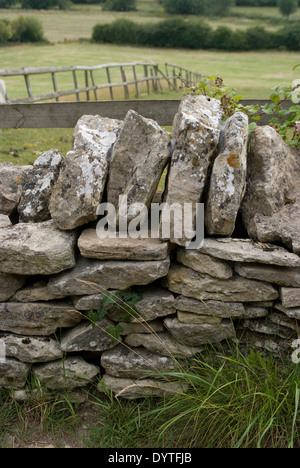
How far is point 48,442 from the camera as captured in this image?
3.02 metres

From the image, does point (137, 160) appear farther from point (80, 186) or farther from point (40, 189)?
point (40, 189)

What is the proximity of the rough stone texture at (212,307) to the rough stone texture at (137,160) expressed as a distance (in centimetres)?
72

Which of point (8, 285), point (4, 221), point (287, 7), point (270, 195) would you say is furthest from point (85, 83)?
point (287, 7)

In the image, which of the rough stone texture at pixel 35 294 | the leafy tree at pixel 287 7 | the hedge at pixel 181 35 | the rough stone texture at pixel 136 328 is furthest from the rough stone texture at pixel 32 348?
the leafy tree at pixel 287 7

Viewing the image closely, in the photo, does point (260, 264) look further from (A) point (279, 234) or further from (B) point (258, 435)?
(B) point (258, 435)

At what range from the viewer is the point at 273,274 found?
2938mm

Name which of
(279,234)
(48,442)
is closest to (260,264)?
(279,234)

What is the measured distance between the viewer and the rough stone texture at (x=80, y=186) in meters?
3.06

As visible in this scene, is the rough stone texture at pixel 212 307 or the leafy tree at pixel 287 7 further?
the leafy tree at pixel 287 7

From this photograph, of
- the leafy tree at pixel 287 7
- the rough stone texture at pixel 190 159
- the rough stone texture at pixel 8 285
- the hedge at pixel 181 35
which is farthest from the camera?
the leafy tree at pixel 287 7

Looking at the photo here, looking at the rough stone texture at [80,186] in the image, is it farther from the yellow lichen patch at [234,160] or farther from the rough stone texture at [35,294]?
the yellow lichen patch at [234,160]

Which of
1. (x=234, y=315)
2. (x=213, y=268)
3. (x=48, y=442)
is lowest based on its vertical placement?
(x=48, y=442)

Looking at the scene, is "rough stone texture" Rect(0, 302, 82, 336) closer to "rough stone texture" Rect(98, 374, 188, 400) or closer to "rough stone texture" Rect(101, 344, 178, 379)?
"rough stone texture" Rect(101, 344, 178, 379)

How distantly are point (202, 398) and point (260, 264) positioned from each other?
957 mm
